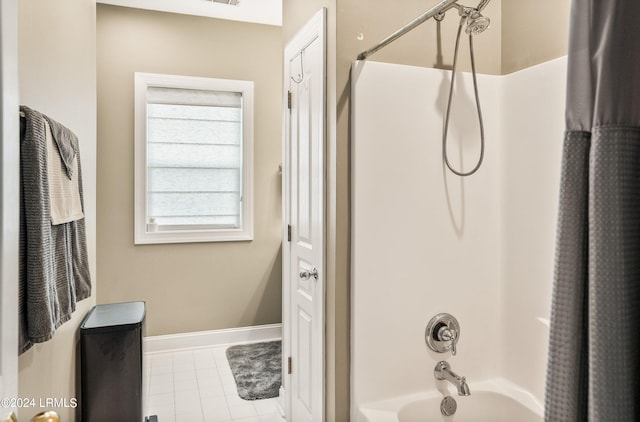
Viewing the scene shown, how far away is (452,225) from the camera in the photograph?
194cm

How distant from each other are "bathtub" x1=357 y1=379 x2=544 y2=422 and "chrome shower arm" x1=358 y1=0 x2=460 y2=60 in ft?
4.91

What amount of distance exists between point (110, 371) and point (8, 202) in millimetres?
1628

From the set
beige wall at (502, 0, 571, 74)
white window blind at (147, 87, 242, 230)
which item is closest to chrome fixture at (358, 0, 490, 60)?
beige wall at (502, 0, 571, 74)

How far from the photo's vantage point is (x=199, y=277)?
371cm

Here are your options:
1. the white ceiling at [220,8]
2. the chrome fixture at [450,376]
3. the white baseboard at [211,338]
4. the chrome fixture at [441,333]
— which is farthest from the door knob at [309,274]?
the white ceiling at [220,8]

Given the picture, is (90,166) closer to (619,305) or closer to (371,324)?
(371,324)

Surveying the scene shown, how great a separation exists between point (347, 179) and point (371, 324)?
639 millimetres

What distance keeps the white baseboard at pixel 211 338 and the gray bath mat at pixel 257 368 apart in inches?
3.6

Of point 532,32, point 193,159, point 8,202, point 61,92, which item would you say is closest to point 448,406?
point 532,32

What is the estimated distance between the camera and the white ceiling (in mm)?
3346

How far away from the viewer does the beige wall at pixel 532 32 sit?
1697 millimetres

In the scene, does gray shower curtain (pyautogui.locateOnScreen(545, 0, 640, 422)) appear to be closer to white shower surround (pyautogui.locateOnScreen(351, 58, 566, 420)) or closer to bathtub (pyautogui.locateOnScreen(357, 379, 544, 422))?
white shower surround (pyautogui.locateOnScreen(351, 58, 566, 420))

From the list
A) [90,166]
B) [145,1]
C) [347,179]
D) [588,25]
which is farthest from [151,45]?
[588,25]

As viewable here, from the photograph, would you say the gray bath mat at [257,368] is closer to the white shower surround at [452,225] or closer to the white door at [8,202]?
the white shower surround at [452,225]
